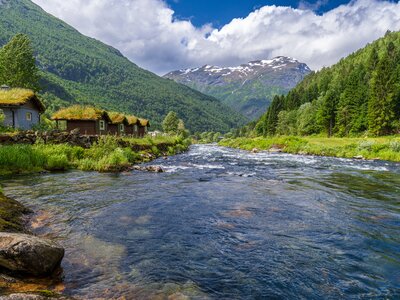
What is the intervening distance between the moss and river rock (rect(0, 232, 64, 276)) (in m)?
2.33

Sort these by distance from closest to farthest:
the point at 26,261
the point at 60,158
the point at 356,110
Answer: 1. the point at 26,261
2. the point at 60,158
3. the point at 356,110

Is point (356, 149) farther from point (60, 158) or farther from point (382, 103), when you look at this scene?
point (60, 158)

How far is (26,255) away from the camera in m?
6.41

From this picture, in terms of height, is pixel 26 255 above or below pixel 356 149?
above

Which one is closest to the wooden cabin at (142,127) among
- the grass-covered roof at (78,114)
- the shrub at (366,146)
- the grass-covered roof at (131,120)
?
the grass-covered roof at (131,120)

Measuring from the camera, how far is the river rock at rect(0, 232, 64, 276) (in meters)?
6.31

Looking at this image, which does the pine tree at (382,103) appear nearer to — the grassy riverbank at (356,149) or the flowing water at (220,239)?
the grassy riverbank at (356,149)

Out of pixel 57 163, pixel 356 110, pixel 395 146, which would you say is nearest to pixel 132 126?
pixel 57 163

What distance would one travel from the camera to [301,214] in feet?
40.8

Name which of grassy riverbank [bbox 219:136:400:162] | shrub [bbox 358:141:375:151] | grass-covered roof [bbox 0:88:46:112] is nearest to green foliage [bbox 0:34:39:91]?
grass-covered roof [bbox 0:88:46:112]

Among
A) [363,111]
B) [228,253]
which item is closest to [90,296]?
[228,253]

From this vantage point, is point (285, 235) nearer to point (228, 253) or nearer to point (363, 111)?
point (228, 253)

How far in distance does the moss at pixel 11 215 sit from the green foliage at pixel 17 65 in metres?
56.4

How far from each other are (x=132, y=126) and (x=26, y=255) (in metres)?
58.3
